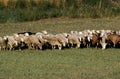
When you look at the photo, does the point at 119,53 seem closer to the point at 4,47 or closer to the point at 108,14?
the point at 4,47

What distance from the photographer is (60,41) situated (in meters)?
15.1

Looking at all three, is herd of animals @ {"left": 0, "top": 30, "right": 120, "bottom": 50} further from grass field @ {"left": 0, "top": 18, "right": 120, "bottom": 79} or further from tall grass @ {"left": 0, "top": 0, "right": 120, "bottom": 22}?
tall grass @ {"left": 0, "top": 0, "right": 120, "bottom": 22}

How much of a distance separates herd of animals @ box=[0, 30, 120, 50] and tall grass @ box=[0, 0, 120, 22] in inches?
328

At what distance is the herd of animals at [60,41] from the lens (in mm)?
14867

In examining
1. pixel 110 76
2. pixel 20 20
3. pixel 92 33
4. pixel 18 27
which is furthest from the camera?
pixel 20 20

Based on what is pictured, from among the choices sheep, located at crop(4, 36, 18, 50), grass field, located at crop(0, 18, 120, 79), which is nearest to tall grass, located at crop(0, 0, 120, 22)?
sheep, located at crop(4, 36, 18, 50)

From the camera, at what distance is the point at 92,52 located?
48.0ft

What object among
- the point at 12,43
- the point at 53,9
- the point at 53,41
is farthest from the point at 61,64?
the point at 53,9

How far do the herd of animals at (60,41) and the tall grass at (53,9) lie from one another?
8.33 m

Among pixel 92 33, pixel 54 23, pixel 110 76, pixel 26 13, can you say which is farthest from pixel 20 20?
pixel 110 76

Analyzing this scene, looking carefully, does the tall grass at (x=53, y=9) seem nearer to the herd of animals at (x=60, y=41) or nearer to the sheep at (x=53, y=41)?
the herd of animals at (x=60, y=41)

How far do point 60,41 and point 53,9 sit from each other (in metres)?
10.0

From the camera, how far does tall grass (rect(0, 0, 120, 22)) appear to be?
78.3 ft

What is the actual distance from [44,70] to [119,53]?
11.7ft
